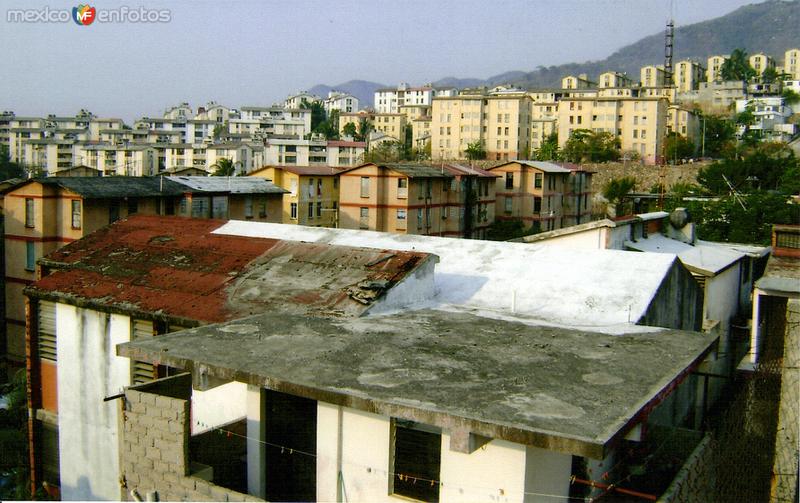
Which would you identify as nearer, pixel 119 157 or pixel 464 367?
pixel 464 367

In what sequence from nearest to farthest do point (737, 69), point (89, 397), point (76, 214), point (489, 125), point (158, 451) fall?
point (158, 451) < point (89, 397) < point (76, 214) < point (489, 125) < point (737, 69)

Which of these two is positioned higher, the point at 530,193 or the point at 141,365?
the point at 530,193

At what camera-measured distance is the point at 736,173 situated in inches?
1710

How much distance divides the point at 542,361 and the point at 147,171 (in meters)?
70.5

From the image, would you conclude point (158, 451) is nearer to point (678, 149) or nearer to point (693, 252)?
point (693, 252)

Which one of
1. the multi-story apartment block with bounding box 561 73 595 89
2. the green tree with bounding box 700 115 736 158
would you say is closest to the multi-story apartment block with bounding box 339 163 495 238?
the green tree with bounding box 700 115 736 158

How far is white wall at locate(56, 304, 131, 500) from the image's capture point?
35.8 feet

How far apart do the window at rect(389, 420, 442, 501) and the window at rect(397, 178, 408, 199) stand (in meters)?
32.4

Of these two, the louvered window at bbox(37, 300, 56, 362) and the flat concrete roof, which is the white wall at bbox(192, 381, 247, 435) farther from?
the louvered window at bbox(37, 300, 56, 362)

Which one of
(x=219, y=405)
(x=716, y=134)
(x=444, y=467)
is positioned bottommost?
(x=219, y=405)

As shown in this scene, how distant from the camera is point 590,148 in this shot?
2625 inches

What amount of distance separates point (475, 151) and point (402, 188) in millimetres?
35196

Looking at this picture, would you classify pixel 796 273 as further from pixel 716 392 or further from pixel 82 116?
pixel 82 116

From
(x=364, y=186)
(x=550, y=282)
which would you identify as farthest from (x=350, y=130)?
(x=550, y=282)
